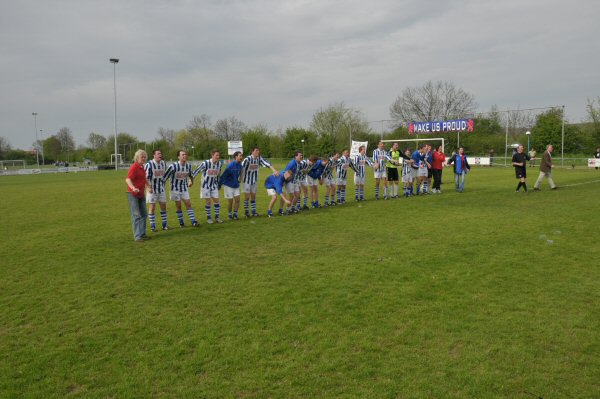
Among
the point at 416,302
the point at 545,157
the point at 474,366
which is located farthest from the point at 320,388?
the point at 545,157

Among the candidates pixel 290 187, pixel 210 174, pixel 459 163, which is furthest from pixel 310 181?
pixel 459 163

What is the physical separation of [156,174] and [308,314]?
7567 mm

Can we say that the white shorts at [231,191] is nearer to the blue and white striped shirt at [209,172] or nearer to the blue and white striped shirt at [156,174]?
the blue and white striped shirt at [209,172]

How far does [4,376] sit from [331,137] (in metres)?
66.0

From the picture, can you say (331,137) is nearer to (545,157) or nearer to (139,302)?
(545,157)

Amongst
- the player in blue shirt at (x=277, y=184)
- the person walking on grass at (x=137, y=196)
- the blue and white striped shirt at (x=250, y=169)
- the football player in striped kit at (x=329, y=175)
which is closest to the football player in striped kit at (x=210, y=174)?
the blue and white striped shirt at (x=250, y=169)

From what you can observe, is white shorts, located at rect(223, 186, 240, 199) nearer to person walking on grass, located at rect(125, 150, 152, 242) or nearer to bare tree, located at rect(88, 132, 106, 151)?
person walking on grass, located at rect(125, 150, 152, 242)

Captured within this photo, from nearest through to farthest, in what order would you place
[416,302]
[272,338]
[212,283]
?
[272,338] → [416,302] → [212,283]

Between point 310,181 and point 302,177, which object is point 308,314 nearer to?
point 302,177

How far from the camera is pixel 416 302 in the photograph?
5887 millimetres

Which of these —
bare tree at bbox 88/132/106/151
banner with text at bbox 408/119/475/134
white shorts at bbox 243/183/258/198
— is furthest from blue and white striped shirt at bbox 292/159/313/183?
bare tree at bbox 88/132/106/151

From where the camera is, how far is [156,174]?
11609mm

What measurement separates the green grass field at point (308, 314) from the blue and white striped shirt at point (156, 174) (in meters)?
1.59

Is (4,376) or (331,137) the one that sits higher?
(331,137)
